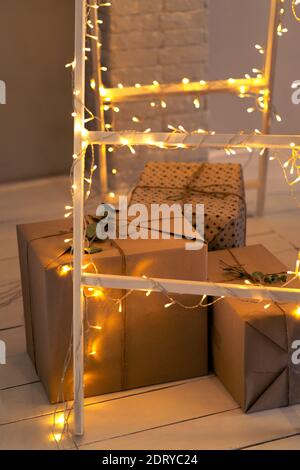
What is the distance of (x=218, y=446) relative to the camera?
1796 mm

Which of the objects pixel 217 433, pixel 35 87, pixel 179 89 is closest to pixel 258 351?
pixel 217 433

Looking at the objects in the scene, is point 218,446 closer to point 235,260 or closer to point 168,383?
point 168,383

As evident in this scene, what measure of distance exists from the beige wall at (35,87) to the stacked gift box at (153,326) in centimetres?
147

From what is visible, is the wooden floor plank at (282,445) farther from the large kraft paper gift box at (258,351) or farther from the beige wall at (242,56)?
the beige wall at (242,56)

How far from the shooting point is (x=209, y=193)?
252 cm

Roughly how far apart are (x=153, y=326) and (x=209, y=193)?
680mm

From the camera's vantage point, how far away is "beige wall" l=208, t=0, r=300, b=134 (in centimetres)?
361

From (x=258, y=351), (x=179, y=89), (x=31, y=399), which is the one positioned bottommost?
(x=31, y=399)

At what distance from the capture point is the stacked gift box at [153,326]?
6.14 ft

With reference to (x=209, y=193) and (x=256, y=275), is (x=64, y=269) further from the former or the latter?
(x=209, y=193)

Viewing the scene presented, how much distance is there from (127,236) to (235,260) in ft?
1.04

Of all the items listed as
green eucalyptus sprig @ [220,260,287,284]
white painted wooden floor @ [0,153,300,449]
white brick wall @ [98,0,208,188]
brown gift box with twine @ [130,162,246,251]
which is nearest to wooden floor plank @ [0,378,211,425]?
white painted wooden floor @ [0,153,300,449]

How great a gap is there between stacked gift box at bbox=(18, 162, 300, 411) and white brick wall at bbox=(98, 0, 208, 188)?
4.40ft

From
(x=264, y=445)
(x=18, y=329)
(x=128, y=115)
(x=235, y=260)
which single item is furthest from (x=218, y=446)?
(x=128, y=115)
